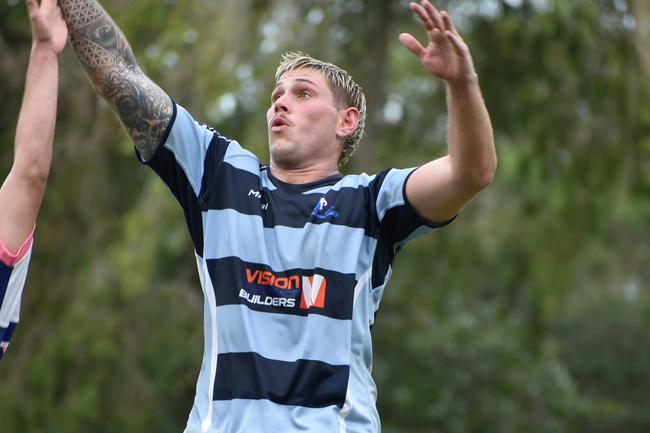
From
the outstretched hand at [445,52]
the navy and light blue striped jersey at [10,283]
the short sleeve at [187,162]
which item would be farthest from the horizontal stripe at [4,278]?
the outstretched hand at [445,52]

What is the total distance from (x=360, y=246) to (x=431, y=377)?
44.3 ft

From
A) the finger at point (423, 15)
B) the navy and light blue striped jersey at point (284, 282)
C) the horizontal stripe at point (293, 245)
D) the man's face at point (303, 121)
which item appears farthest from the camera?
the man's face at point (303, 121)

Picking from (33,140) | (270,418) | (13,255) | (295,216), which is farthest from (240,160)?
(270,418)

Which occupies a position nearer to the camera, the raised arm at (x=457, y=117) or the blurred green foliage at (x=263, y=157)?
the raised arm at (x=457, y=117)

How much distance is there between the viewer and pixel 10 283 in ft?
11.4

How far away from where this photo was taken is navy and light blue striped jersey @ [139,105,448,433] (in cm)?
322

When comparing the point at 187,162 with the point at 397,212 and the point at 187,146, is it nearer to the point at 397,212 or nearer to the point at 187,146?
the point at 187,146

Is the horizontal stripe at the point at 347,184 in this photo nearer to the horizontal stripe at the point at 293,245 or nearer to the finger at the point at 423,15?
the horizontal stripe at the point at 293,245

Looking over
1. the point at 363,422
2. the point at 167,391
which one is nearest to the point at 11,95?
the point at 167,391

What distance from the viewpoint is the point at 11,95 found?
8.79m

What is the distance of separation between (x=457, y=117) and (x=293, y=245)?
59cm

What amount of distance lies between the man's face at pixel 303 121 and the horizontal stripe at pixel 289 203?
0.42 ft

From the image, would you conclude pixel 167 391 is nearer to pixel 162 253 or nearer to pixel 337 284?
pixel 162 253

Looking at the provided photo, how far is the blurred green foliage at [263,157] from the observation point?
8.98 m
